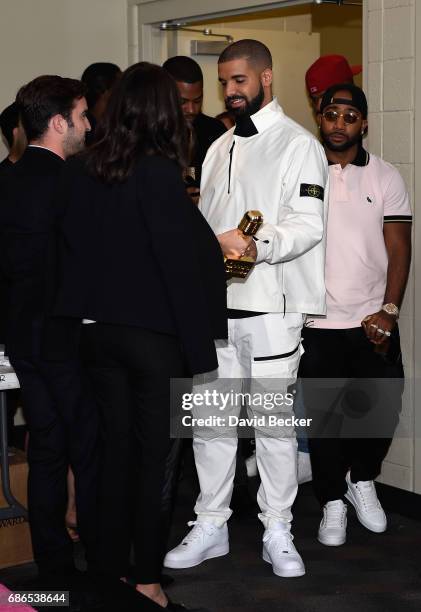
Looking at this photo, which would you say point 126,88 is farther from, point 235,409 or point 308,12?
point 308,12

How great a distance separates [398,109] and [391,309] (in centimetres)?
83

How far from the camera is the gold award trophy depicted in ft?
8.96

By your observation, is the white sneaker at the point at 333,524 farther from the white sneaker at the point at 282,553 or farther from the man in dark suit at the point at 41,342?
the man in dark suit at the point at 41,342

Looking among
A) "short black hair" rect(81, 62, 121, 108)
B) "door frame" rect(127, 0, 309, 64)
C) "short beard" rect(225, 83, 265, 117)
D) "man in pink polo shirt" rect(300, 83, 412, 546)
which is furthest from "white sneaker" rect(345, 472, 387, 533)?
"door frame" rect(127, 0, 309, 64)

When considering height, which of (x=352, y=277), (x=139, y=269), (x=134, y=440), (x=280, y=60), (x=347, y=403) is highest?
(x=280, y=60)

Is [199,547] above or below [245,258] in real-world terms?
below

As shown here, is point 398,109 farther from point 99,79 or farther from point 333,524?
point 333,524

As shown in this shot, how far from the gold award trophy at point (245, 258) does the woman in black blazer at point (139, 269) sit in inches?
7.5

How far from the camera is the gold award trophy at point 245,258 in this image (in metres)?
2.73

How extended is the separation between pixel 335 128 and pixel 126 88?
1.22 m

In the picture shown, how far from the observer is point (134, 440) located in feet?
8.45

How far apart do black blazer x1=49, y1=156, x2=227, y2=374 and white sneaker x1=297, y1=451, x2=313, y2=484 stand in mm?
1590

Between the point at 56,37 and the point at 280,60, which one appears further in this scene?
the point at 280,60

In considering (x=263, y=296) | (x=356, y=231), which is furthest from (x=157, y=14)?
(x=263, y=296)
